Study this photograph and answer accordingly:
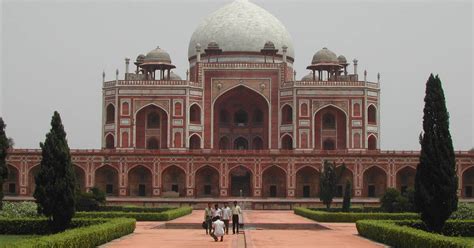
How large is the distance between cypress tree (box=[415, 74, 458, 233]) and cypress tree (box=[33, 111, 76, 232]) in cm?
725

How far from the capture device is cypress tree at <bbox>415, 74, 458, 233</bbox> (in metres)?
17.2

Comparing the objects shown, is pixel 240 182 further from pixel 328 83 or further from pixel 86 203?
pixel 86 203

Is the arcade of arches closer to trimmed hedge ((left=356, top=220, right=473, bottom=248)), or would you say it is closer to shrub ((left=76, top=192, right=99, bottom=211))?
shrub ((left=76, top=192, right=99, bottom=211))

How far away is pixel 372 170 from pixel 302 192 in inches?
141

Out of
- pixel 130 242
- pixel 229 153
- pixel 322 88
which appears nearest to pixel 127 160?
pixel 229 153

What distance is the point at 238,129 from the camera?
1928 inches

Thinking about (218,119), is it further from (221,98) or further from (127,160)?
(127,160)

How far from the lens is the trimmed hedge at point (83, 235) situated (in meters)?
12.5

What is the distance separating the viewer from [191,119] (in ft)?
152

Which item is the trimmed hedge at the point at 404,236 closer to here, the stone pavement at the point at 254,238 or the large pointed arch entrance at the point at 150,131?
the stone pavement at the point at 254,238

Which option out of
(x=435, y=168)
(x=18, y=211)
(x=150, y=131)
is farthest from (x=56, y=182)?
(x=150, y=131)

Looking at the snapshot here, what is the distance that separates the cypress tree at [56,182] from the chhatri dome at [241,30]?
31.3 meters

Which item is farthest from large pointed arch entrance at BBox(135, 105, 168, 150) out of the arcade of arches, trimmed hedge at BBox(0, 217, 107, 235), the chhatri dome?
trimmed hedge at BBox(0, 217, 107, 235)

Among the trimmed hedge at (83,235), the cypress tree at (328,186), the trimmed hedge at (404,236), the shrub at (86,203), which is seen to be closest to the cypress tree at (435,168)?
the trimmed hedge at (404,236)
